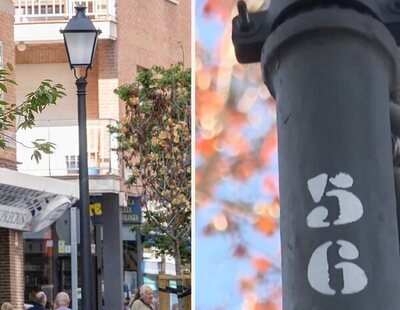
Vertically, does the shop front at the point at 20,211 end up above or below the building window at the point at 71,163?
below

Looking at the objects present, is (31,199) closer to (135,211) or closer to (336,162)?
(135,211)

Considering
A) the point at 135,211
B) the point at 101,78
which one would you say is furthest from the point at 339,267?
the point at 135,211

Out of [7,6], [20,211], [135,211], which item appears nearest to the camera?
[7,6]

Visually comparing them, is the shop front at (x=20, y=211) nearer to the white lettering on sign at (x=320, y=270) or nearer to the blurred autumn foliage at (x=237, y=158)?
the blurred autumn foliage at (x=237, y=158)

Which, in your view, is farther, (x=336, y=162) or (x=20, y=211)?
(x=20, y=211)

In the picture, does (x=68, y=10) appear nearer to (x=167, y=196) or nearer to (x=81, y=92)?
(x=167, y=196)

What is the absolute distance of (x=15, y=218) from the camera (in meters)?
25.0

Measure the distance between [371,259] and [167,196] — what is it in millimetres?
18030

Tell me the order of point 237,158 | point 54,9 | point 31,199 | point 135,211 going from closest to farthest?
point 237,158 < point 31,199 < point 54,9 < point 135,211

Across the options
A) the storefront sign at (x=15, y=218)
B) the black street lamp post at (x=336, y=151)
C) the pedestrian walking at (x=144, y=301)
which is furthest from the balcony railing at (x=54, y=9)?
the black street lamp post at (x=336, y=151)

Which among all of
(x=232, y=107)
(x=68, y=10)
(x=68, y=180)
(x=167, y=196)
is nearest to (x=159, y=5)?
(x=68, y=10)

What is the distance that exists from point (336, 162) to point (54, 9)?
29.4m

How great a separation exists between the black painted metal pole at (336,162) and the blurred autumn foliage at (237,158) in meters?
0.89

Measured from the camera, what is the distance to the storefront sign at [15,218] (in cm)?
2426
